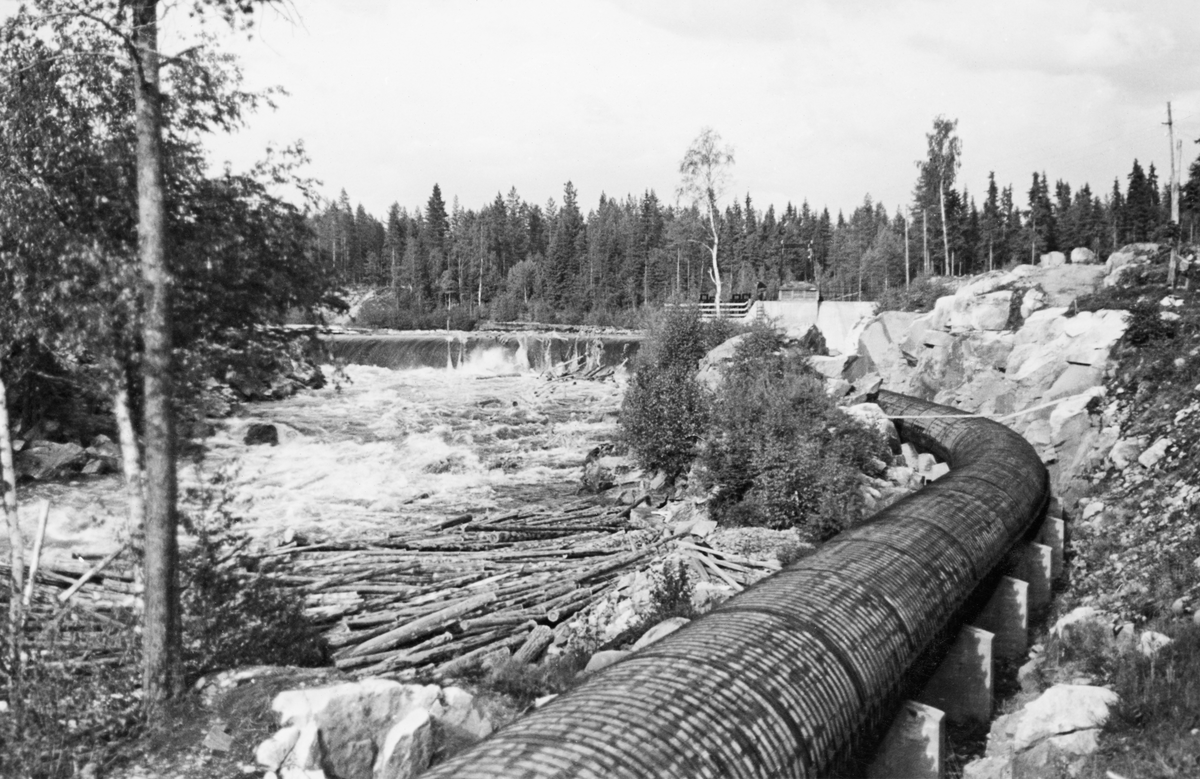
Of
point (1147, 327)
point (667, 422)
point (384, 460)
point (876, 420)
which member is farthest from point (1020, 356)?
point (384, 460)

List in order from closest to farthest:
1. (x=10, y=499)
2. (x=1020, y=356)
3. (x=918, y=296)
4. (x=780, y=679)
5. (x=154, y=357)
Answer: (x=780, y=679)
(x=154, y=357)
(x=10, y=499)
(x=1020, y=356)
(x=918, y=296)

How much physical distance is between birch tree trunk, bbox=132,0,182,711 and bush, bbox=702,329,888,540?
1107 centimetres

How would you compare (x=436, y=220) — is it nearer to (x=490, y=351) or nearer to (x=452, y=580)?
(x=490, y=351)

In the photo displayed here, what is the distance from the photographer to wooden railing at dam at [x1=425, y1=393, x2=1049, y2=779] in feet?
16.0

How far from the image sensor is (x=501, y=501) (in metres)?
21.4

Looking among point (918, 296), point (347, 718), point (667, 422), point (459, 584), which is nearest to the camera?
point (347, 718)

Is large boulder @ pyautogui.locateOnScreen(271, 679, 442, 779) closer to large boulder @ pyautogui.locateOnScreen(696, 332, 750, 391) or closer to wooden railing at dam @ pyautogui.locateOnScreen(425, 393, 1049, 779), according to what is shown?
wooden railing at dam @ pyautogui.locateOnScreen(425, 393, 1049, 779)

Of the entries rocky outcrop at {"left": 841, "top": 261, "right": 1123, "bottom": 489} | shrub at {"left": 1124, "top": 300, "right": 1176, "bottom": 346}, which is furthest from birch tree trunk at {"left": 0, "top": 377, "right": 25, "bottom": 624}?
shrub at {"left": 1124, "top": 300, "right": 1176, "bottom": 346}

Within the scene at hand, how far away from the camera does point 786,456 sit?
53.3ft

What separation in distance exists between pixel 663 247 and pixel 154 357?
→ 107m

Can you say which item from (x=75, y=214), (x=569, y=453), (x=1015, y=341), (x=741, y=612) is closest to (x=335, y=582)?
(x=75, y=214)

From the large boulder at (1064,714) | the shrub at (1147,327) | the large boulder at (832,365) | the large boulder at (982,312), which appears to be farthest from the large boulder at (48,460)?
the large boulder at (982,312)

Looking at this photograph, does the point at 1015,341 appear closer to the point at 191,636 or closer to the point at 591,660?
the point at 591,660

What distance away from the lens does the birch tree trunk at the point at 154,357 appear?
272 inches
